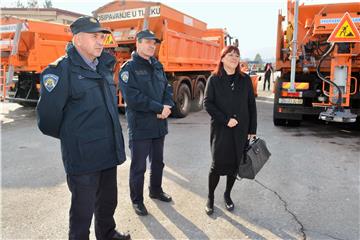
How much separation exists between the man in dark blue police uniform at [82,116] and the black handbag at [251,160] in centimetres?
133

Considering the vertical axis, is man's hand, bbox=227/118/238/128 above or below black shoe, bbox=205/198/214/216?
above

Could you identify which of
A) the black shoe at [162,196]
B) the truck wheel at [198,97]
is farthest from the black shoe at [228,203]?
the truck wheel at [198,97]

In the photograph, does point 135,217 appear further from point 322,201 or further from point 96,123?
point 322,201

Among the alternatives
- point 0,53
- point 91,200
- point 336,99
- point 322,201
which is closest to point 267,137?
point 336,99

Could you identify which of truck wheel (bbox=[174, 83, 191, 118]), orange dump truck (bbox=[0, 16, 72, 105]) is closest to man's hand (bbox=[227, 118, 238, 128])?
truck wheel (bbox=[174, 83, 191, 118])

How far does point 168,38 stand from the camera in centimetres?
775

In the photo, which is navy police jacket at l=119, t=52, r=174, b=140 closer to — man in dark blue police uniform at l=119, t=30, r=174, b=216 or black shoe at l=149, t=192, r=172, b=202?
man in dark blue police uniform at l=119, t=30, r=174, b=216

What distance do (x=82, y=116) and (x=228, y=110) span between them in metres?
1.48

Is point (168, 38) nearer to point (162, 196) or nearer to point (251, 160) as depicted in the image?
point (162, 196)

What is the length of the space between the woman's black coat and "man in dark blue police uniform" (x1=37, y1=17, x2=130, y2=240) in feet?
3.68

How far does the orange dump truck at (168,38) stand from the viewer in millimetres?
7950

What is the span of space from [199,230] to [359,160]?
3.29 metres

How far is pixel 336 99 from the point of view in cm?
617

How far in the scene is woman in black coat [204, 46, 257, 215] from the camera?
3.17 meters
